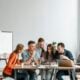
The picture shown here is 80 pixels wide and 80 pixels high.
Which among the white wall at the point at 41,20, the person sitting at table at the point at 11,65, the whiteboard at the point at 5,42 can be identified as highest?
the white wall at the point at 41,20

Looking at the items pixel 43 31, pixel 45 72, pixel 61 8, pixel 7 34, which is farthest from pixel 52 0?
pixel 45 72

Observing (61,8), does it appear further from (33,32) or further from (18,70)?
(18,70)

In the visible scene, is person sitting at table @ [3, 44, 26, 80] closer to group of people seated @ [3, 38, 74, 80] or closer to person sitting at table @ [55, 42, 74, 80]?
group of people seated @ [3, 38, 74, 80]

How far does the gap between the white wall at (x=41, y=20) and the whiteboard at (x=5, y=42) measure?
6.6 inches

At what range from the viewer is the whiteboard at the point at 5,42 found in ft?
28.7

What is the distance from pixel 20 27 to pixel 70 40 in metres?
1.86

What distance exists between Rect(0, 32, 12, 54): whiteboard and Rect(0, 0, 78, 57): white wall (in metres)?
0.17

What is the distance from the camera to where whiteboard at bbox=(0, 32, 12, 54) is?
8742mm

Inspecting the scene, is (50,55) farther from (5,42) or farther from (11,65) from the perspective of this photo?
(5,42)

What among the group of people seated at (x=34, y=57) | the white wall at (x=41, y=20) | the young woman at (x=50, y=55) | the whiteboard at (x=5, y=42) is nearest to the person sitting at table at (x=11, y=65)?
the group of people seated at (x=34, y=57)

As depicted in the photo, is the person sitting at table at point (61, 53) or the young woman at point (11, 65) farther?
the person sitting at table at point (61, 53)

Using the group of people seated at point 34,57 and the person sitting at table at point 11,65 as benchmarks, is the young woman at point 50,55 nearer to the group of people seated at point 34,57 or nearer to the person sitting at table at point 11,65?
the group of people seated at point 34,57

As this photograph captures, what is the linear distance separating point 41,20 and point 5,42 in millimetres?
1493

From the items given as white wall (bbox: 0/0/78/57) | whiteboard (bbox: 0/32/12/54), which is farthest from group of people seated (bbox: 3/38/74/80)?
white wall (bbox: 0/0/78/57)
